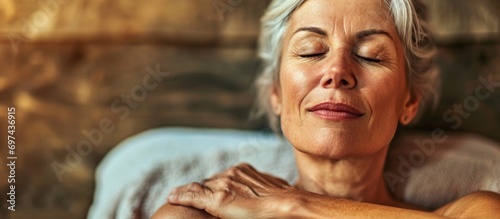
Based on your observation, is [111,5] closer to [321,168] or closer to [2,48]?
[2,48]

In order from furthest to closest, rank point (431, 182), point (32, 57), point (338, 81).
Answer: point (32, 57) → point (431, 182) → point (338, 81)

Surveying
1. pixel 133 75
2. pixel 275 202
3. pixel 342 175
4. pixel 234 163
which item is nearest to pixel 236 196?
pixel 275 202

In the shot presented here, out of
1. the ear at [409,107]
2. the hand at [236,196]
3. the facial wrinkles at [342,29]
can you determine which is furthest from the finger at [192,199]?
the ear at [409,107]

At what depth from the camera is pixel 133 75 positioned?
47.6 inches

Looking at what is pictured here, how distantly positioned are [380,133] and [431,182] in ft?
0.88

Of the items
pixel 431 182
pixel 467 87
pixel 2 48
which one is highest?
pixel 2 48

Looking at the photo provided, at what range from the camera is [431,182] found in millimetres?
1018

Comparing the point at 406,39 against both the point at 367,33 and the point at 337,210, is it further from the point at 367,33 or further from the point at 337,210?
the point at 337,210

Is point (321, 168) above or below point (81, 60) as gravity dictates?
below

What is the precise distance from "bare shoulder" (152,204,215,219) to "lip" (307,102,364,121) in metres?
0.21

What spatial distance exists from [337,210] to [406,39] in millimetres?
279

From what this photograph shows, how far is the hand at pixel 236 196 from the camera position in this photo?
0.77m

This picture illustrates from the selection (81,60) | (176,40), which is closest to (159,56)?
(176,40)

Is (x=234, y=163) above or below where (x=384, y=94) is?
below
